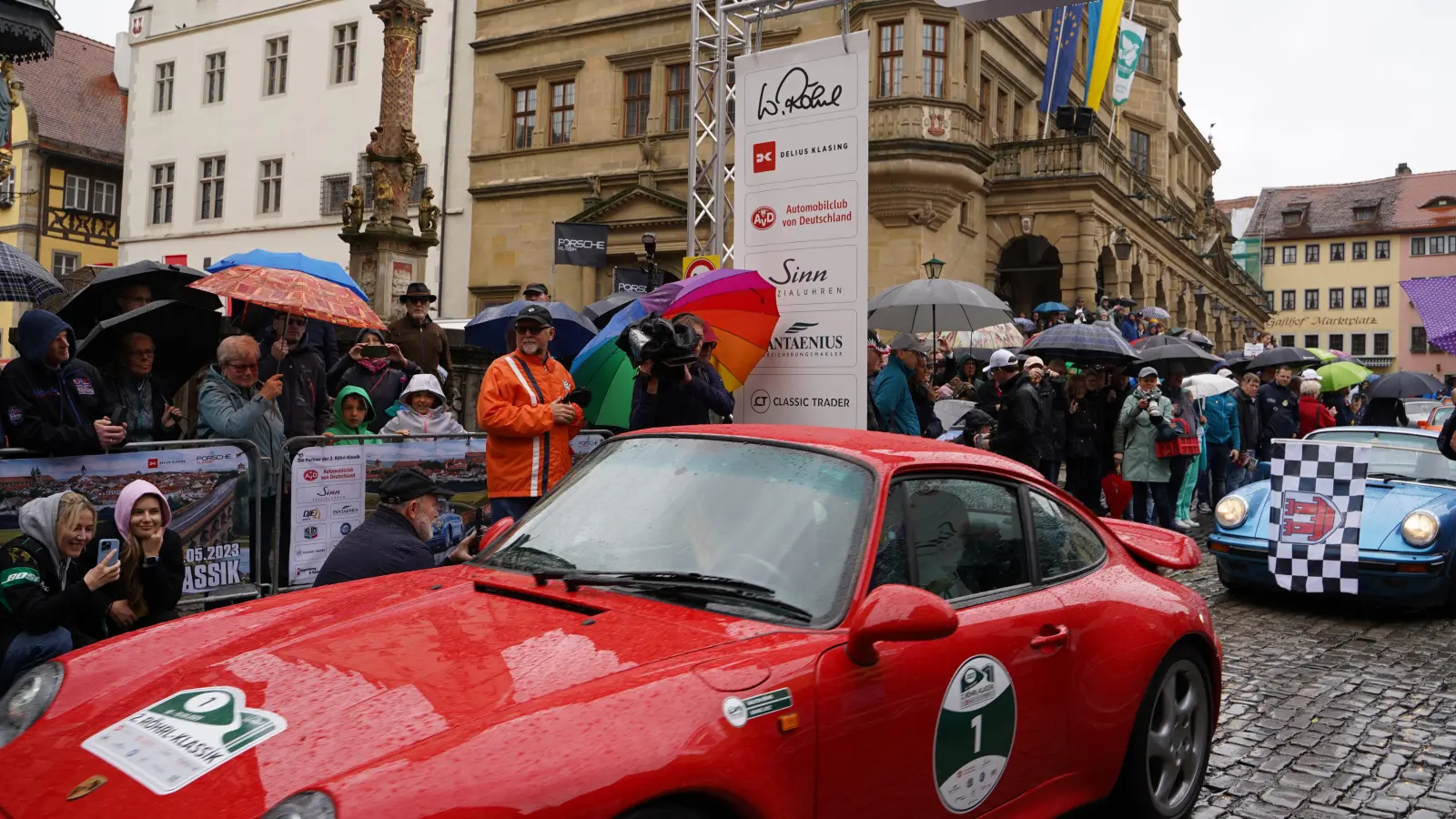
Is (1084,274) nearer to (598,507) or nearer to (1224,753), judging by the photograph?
(1224,753)

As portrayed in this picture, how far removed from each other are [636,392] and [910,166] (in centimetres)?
1876

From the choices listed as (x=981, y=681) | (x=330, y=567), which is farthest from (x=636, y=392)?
(x=981, y=681)

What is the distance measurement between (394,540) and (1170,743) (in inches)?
131

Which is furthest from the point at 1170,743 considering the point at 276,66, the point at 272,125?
the point at 276,66

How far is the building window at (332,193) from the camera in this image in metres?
34.9

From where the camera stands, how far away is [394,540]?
17.2ft

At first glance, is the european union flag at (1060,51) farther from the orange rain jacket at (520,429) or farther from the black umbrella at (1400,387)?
the orange rain jacket at (520,429)

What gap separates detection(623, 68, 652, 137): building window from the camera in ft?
97.6

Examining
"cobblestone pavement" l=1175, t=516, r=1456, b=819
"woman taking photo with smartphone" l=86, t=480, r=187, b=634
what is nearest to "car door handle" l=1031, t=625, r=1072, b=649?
"cobblestone pavement" l=1175, t=516, r=1456, b=819

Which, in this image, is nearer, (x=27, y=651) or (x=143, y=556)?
(x=27, y=651)

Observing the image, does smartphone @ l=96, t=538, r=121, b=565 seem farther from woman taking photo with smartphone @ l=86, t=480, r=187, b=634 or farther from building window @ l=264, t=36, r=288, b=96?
building window @ l=264, t=36, r=288, b=96

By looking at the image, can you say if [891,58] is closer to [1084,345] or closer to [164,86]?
[1084,345]

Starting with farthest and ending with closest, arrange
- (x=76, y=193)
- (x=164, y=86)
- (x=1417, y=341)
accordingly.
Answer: (x=1417, y=341) < (x=76, y=193) < (x=164, y=86)

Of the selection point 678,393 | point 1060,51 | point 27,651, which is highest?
point 1060,51
